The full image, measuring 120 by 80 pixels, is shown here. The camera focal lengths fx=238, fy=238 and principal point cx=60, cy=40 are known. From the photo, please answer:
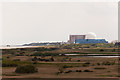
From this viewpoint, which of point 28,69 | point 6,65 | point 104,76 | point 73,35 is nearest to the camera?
point 104,76

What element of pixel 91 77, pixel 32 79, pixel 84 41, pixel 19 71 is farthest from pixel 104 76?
pixel 84 41

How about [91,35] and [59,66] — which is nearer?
[59,66]

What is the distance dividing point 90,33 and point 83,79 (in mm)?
128909

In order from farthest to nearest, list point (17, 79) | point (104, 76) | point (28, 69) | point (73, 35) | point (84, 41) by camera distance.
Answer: point (73, 35), point (84, 41), point (28, 69), point (104, 76), point (17, 79)

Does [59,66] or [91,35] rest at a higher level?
[91,35]

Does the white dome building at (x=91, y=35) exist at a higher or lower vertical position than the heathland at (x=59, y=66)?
higher

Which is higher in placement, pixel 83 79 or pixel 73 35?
pixel 73 35

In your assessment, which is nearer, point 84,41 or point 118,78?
point 118,78

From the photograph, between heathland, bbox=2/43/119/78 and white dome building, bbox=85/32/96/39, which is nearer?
heathland, bbox=2/43/119/78

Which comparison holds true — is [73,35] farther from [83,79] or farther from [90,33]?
[83,79]

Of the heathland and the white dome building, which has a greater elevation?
the white dome building

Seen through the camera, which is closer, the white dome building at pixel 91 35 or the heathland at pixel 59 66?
the heathland at pixel 59 66

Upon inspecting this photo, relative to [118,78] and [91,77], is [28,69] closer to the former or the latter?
[91,77]

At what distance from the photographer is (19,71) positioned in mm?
32969
